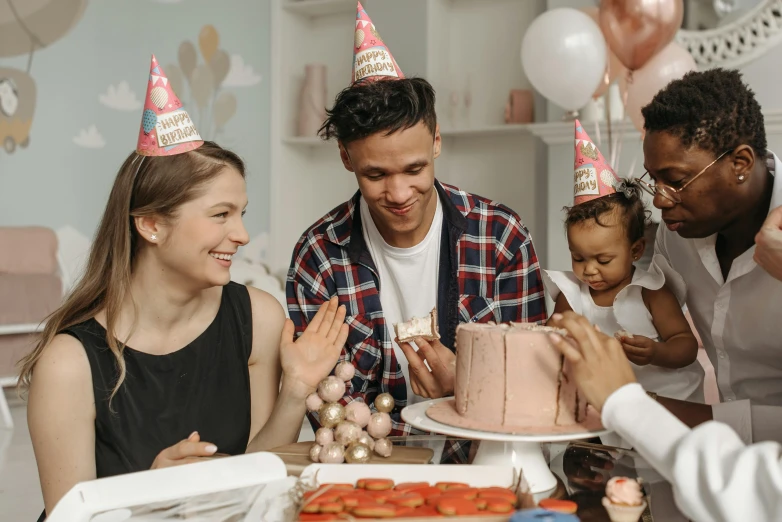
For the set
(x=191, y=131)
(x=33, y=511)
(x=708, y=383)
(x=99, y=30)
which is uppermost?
(x=99, y=30)

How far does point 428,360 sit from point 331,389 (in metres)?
0.30

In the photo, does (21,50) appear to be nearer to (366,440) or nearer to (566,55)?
(566,55)

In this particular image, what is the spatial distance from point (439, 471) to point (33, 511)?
2319mm

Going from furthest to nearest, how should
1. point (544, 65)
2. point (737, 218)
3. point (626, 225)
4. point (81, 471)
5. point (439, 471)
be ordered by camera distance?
point (544, 65)
point (626, 225)
point (737, 218)
point (81, 471)
point (439, 471)

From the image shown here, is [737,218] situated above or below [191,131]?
below

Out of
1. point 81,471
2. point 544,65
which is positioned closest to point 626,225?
point 81,471

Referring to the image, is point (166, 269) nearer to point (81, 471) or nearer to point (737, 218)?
point (81, 471)

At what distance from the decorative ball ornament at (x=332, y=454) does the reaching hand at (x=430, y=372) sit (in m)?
0.33

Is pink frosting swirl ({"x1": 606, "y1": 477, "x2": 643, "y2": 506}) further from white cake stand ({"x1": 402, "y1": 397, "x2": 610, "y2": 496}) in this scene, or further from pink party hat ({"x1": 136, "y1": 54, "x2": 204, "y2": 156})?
pink party hat ({"x1": 136, "y1": 54, "x2": 204, "y2": 156})

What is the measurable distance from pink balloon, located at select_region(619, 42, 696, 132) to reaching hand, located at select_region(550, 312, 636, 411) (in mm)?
2578

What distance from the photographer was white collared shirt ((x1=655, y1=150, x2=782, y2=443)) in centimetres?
189

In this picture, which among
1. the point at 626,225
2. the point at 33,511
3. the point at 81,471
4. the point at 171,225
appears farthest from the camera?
the point at 33,511

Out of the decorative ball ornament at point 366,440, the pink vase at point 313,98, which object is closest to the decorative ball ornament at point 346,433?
the decorative ball ornament at point 366,440

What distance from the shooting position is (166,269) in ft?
5.80
